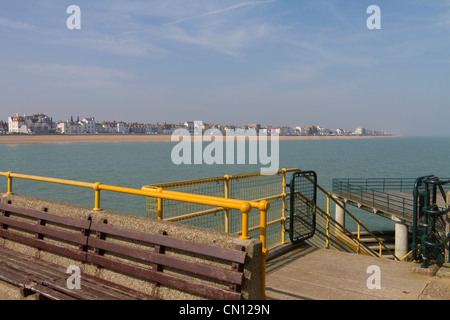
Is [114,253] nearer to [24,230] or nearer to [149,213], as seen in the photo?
[149,213]

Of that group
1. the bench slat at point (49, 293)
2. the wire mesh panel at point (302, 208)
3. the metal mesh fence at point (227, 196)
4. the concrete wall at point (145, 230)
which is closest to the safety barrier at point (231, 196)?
the metal mesh fence at point (227, 196)

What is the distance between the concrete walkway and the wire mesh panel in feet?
2.23

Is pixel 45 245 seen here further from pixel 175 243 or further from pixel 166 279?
pixel 175 243

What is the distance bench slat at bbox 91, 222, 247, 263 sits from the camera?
3.65 meters

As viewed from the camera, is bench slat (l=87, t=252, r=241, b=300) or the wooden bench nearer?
bench slat (l=87, t=252, r=241, b=300)

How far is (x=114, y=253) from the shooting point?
4.70 m

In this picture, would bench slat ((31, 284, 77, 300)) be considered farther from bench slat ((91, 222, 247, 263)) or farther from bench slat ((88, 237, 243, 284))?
bench slat ((91, 222, 247, 263))

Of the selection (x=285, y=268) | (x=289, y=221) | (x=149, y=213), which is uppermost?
(x=149, y=213)

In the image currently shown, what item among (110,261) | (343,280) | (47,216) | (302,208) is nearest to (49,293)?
(110,261)

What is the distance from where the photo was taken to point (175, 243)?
4051 mm
